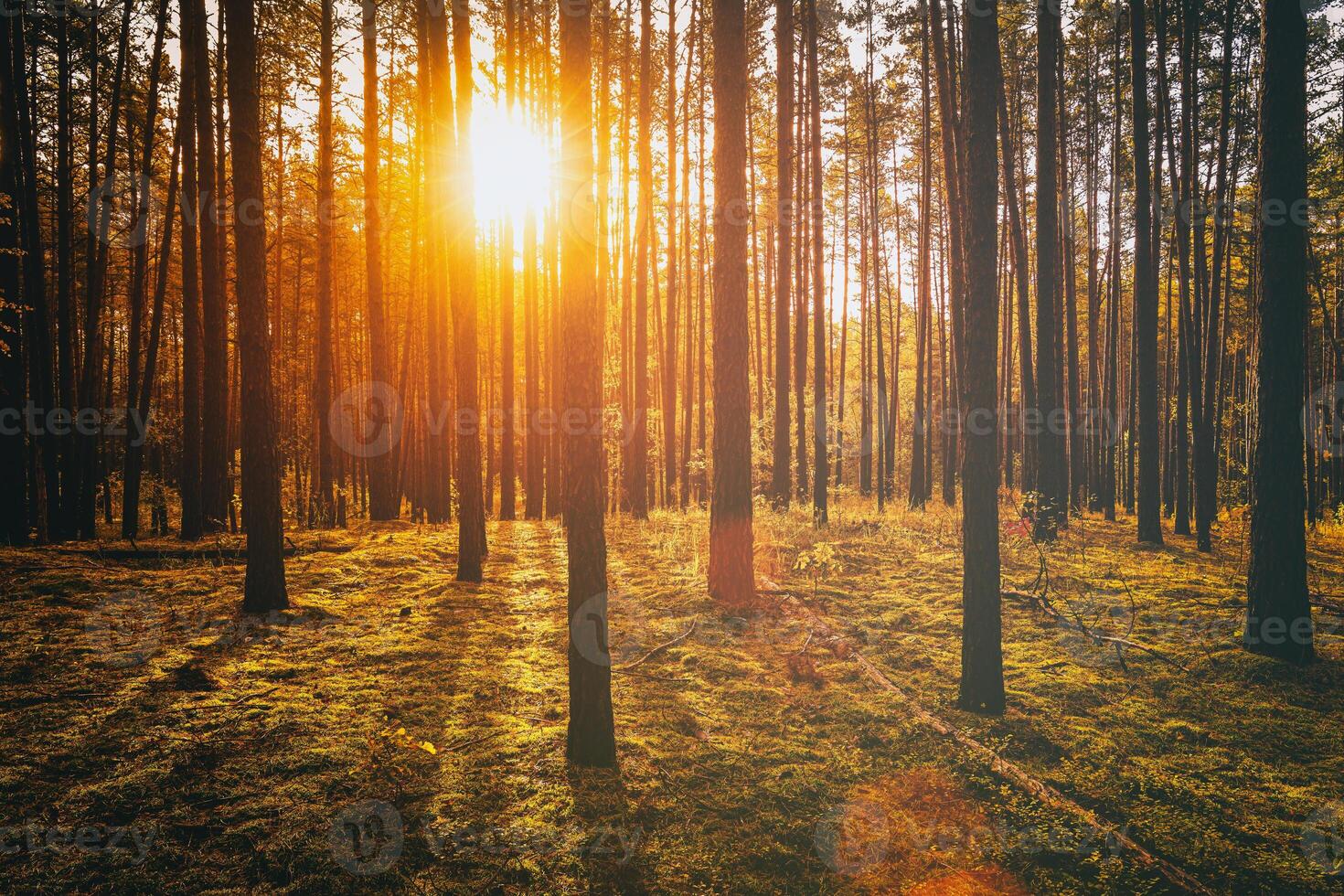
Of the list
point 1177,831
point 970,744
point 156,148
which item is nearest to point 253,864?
point 970,744

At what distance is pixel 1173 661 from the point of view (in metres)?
5.97

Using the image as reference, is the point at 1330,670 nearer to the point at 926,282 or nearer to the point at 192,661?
the point at 192,661

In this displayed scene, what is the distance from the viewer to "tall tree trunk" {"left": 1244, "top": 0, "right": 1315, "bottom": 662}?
238 inches

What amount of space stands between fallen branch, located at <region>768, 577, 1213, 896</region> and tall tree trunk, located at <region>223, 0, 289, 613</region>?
21.6 ft

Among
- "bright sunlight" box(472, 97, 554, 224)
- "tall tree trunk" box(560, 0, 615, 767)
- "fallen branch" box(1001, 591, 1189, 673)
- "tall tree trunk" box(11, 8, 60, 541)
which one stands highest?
"bright sunlight" box(472, 97, 554, 224)

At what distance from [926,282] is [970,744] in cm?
1848

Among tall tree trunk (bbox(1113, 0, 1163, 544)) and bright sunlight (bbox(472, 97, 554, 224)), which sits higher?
bright sunlight (bbox(472, 97, 554, 224))

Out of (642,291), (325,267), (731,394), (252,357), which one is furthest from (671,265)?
(252,357)

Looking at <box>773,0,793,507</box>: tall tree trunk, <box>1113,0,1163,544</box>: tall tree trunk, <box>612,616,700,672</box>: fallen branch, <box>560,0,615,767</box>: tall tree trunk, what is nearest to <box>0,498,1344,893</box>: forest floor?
<box>612,616,700,672</box>: fallen branch

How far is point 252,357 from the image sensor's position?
6.27m

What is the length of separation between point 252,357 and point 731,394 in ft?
18.4

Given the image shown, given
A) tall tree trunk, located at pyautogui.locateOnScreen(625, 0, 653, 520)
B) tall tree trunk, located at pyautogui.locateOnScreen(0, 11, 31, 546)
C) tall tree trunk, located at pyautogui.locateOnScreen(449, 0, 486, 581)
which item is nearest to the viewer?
tall tree trunk, located at pyautogui.locateOnScreen(0, 11, 31, 546)

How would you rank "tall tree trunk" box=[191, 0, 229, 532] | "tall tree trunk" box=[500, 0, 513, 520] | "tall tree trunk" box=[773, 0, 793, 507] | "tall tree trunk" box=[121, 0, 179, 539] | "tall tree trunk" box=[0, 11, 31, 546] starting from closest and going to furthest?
1. "tall tree trunk" box=[0, 11, 31, 546]
2. "tall tree trunk" box=[191, 0, 229, 532]
3. "tall tree trunk" box=[121, 0, 179, 539]
4. "tall tree trunk" box=[773, 0, 793, 507]
5. "tall tree trunk" box=[500, 0, 513, 520]

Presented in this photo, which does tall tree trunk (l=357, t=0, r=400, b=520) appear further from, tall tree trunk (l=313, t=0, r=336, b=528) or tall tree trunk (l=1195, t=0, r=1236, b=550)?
tall tree trunk (l=1195, t=0, r=1236, b=550)
